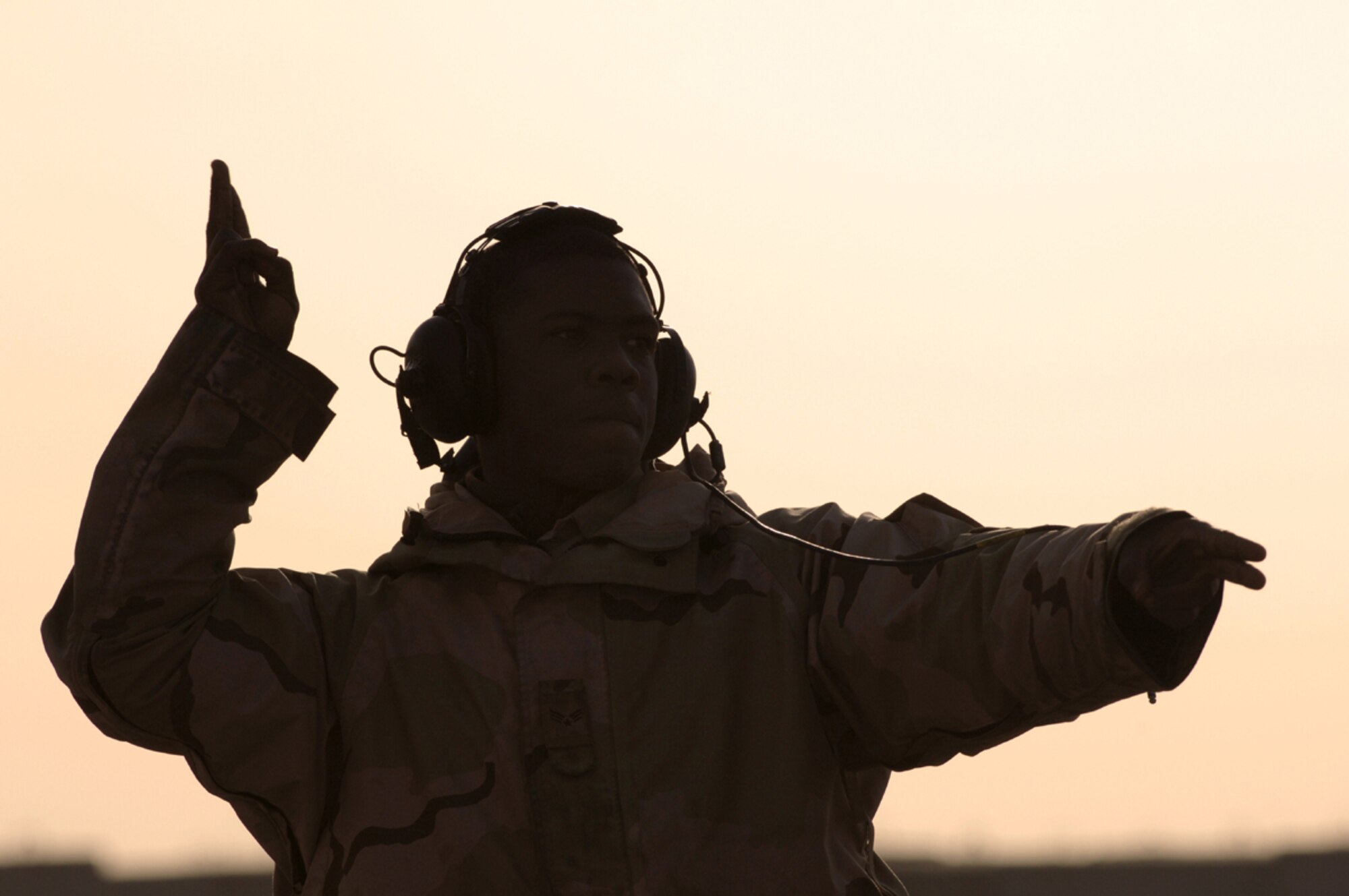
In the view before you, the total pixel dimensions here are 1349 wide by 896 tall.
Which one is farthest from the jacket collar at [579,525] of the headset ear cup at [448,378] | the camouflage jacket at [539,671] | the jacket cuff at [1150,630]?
the jacket cuff at [1150,630]

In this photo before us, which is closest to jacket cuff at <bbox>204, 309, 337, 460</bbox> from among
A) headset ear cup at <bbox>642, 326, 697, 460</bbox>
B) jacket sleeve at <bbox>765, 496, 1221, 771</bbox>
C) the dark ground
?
headset ear cup at <bbox>642, 326, 697, 460</bbox>

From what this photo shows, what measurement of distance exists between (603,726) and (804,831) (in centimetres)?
51

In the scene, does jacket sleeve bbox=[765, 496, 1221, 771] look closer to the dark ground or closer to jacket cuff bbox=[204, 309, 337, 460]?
jacket cuff bbox=[204, 309, 337, 460]

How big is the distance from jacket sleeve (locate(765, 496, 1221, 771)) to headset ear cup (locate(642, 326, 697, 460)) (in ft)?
1.26

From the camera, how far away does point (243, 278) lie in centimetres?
479

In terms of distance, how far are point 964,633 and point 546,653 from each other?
96 cm

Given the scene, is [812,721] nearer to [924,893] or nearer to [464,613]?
[464,613]

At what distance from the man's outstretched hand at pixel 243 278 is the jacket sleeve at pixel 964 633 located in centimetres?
Answer: 130

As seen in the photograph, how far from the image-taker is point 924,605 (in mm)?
4773

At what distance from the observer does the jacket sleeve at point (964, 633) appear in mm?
4344

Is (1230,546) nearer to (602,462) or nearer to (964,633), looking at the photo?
(964,633)

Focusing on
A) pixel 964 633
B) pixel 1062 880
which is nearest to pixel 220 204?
pixel 964 633

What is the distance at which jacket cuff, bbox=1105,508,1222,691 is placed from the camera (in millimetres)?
4289

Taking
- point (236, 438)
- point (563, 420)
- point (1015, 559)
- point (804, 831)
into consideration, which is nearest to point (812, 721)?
point (804, 831)
